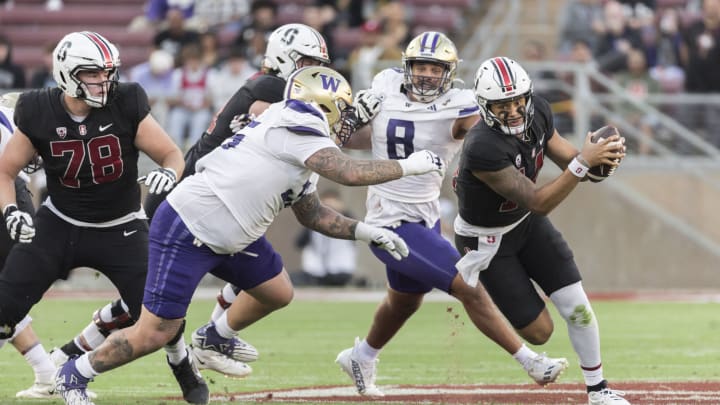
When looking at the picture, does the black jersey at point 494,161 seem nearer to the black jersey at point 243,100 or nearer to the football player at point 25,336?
the black jersey at point 243,100

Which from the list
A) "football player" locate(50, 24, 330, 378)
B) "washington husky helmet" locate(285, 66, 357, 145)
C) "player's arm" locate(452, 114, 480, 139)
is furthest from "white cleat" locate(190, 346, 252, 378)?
"washington husky helmet" locate(285, 66, 357, 145)

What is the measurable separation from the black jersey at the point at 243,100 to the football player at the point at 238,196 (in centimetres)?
143

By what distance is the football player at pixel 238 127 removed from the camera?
25.9 feet

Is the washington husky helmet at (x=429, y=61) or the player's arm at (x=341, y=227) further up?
the washington husky helmet at (x=429, y=61)

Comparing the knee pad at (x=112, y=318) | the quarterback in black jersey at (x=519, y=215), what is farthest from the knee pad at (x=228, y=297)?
the quarterback in black jersey at (x=519, y=215)

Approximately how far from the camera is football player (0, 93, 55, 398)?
7.60 m

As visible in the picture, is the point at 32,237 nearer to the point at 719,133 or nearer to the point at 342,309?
the point at 342,309

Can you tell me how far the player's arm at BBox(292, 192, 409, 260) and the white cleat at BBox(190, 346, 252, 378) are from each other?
4.47ft

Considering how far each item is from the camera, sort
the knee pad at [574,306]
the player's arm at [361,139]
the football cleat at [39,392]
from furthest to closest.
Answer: the player's arm at [361,139] → the football cleat at [39,392] → the knee pad at [574,306]

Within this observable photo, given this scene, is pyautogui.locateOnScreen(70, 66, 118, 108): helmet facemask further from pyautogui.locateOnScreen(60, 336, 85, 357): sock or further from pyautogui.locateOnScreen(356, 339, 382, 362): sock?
pyautogui.locateOnScreen(356, 339, 382, 362): sock

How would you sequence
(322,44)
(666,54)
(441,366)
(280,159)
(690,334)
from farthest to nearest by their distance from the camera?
1. (666,54)
2. (690,334)
3. (441,366)
4. (322,44)
5. (280,159)

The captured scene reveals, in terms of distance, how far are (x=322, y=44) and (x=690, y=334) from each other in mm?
4612

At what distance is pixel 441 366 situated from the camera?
30.2 feet

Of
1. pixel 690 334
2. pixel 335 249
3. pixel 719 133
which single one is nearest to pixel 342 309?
pixel 335 249
